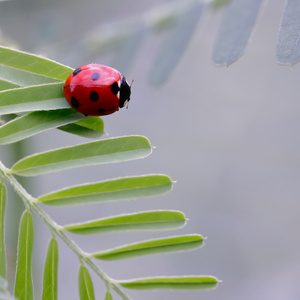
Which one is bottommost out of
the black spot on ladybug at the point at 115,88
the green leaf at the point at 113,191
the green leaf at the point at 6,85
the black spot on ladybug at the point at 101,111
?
the green leaf at the point at 113,191

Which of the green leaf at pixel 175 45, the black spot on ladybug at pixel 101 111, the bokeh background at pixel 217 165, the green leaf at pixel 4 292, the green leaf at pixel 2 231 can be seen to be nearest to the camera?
the green leaf at pixel 4 292

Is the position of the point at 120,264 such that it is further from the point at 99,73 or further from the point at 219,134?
the point at 99,73

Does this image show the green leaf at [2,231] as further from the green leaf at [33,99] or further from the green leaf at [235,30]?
the green leaf at [235,30]

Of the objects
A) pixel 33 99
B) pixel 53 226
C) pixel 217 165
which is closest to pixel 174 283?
pixel 53 226

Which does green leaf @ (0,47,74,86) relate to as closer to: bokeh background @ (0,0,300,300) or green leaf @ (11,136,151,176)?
green leaf @ (11,136,151,176)

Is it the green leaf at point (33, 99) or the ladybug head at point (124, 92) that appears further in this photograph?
the ladybug head at point (124, 92)

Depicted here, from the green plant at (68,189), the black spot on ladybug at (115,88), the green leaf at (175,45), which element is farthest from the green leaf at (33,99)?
the green leaf at (175,45)

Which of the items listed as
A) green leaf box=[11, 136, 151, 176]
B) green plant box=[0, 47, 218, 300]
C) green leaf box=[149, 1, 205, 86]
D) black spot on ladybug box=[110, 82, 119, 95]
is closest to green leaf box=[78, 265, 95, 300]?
green plant box=[0, 47, 218, 300]
